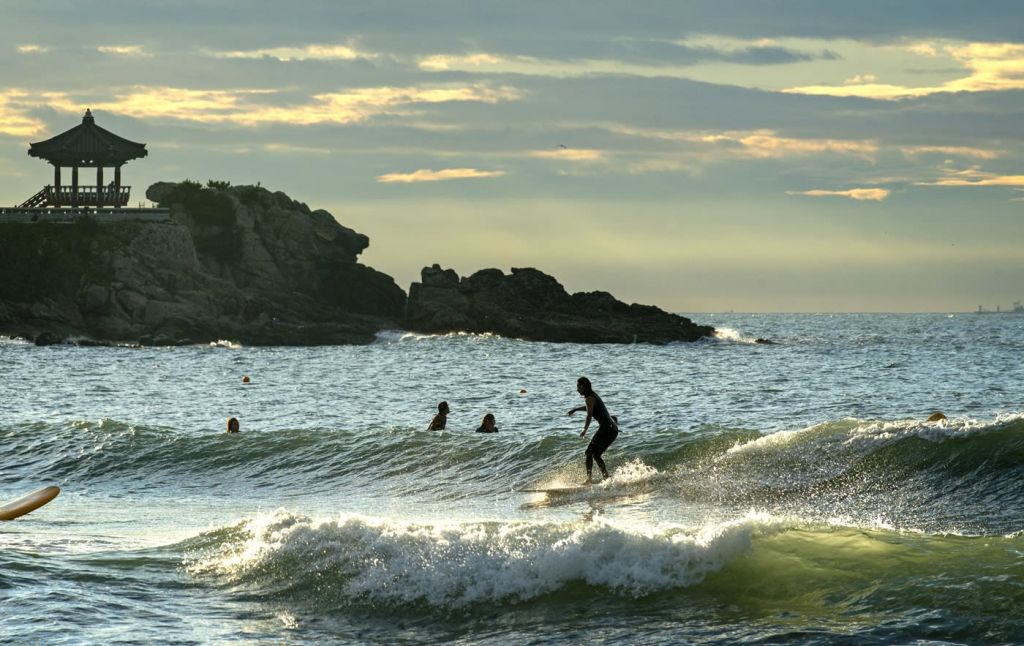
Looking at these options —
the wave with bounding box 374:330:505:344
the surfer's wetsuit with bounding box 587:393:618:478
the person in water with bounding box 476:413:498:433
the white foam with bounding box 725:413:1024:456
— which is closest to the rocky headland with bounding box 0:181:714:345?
the wave with bounding box 374:330:505:344

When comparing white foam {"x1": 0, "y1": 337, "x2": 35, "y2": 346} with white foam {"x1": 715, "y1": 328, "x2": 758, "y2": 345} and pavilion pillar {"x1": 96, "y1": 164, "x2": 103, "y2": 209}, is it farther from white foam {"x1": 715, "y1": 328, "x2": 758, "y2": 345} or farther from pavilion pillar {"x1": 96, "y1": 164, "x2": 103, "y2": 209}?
white foam {"x1": 715, "y1": 328, "x2": 758, "y2": 345}

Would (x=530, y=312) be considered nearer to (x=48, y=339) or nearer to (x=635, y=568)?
(x=48, y=339)

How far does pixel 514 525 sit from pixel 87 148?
95.9 metres

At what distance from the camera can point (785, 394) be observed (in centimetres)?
4475

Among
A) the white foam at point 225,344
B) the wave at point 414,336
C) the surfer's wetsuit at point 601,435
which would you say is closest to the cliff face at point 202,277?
the white foam at point 225,344

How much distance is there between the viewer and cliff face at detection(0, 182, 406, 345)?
95.2m

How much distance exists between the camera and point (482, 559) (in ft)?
43.6

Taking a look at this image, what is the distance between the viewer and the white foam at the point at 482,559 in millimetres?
12836

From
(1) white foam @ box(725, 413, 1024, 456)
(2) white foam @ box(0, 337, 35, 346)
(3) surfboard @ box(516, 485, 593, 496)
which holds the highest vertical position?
(2) white foam @ box(0, 337, 35, 346)

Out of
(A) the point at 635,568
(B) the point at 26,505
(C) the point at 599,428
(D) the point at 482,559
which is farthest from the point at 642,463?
(B) the point at 26,505

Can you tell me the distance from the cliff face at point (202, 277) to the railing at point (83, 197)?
4.17 meters

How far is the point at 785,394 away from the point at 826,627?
112 ft

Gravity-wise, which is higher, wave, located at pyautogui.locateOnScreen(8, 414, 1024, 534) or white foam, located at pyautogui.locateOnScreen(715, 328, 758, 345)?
white foam, located at pyautogui.locateOnScreen(715, 328, 758, 345)

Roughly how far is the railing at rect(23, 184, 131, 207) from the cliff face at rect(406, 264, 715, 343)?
25989mm
